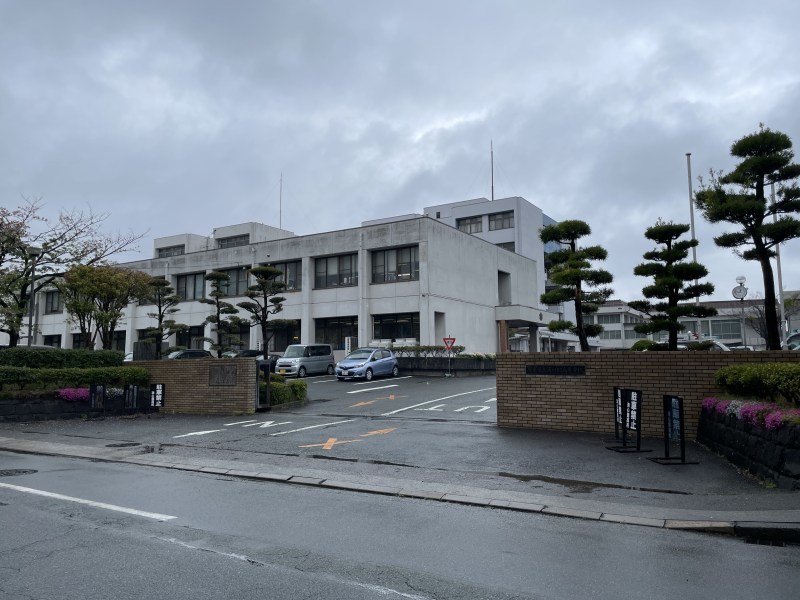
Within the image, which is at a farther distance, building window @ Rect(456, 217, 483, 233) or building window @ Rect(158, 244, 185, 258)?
building window @ Rect(158, 244, 185, 258)

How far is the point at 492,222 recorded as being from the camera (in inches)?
2758

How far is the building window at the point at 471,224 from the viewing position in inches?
2785

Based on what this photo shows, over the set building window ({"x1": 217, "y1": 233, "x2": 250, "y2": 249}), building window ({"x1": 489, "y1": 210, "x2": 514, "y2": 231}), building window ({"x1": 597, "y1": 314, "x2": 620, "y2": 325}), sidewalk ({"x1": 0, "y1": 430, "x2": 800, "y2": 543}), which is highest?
building window ({"x1": 489, "y1": 210, "x2": 514, "y2": 231})

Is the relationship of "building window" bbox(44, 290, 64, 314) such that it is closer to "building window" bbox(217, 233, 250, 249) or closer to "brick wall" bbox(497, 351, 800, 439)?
"building window" bbox(217, 233, 250, 249)

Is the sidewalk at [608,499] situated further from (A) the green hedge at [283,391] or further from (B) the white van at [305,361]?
(B) the white van at [305,361]

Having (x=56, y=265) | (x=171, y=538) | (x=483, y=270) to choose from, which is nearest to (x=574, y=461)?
(x=171, y=538)

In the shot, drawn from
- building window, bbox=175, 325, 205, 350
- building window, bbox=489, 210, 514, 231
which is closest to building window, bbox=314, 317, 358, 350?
building window, bbox=175, 325, 205, 350

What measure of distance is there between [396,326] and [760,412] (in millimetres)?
34881

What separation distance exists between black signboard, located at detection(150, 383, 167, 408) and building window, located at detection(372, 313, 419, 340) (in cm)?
2327

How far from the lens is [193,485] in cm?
944

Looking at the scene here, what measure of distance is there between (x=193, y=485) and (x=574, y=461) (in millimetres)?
6243

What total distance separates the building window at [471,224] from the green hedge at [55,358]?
170 feet

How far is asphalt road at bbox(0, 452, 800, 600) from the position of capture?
16.3 ft

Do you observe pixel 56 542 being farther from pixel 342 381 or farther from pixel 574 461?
pixel 342 381
